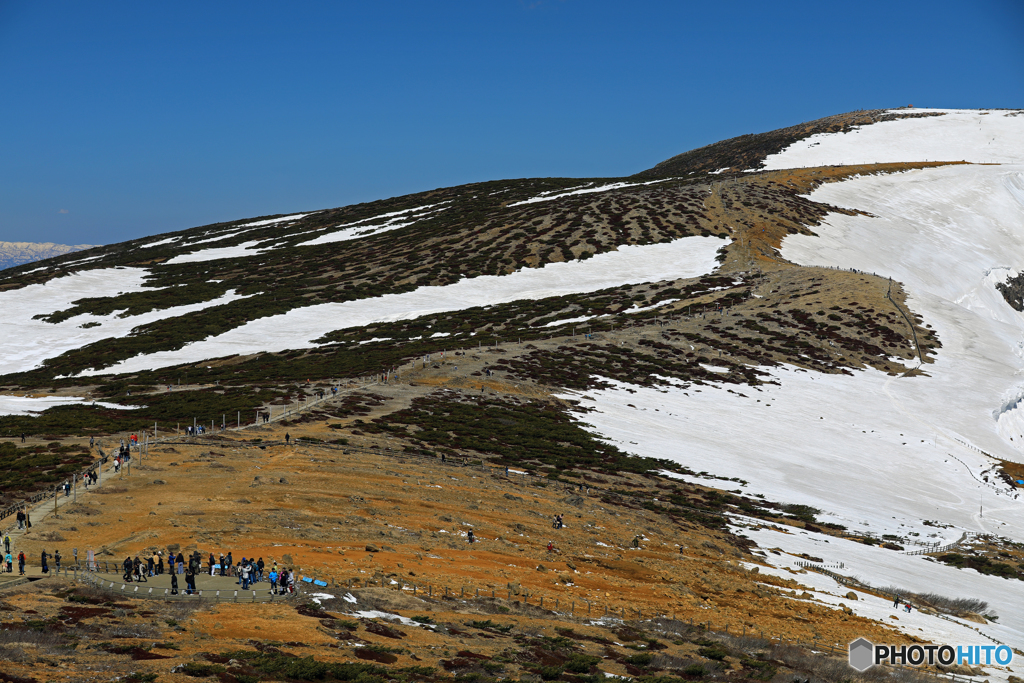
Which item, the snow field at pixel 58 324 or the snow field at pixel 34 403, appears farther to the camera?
the snow field at pixel 58 324

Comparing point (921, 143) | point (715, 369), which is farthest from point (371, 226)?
point (921, 143)

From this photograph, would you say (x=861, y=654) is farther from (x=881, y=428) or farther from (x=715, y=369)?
(x=715, y=369)

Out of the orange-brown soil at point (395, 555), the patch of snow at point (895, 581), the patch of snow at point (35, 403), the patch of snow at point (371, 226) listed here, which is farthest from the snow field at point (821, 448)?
the patch of snow at point (371, 226)

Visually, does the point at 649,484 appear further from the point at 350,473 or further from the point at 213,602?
the point at 213,602

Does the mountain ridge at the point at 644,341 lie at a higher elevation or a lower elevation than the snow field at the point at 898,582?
higher

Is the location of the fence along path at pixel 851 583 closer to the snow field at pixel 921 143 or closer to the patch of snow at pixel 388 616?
the patch of snow at pixel 388 616

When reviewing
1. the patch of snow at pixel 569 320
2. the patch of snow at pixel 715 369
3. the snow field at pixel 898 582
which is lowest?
the snow field at pixel 898 582
